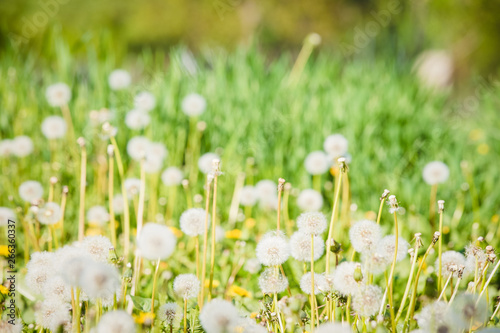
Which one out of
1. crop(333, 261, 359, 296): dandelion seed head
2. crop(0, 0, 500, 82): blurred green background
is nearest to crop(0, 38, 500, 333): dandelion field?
crop(333, 261, 359, 296): dandelion seed head

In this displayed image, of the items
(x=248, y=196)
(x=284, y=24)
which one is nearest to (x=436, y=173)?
(x=248, y=196)

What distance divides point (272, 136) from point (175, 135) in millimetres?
520

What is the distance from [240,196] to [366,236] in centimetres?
95

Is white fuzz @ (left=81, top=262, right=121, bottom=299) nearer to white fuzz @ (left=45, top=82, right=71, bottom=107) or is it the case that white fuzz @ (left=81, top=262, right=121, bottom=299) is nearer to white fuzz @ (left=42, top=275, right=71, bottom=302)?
white fuzz @ (left=42, top=275, right=71, bottom=302)

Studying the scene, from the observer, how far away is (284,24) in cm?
1016

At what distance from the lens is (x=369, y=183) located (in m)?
2.22

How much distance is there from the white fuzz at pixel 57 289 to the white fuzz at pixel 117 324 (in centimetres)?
23

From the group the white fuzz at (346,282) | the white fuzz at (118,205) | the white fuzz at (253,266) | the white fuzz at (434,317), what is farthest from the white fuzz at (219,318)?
the white fuzz at (118,205)

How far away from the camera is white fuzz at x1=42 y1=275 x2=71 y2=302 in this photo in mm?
967

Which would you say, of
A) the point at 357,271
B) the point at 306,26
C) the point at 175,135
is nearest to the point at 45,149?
the point at 175,135

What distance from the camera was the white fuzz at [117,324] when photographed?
0.78 metres

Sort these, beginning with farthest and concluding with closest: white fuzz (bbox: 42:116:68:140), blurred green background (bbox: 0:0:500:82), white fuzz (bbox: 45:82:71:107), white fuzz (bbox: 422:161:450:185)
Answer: blurred green background (bbox: 0:0:500:82) → white fuzz (bbox: 45:82:71:107) → white fuzz (bbox: 42:116:68:140) → white fuzz (bbox: 422:161:450:185)

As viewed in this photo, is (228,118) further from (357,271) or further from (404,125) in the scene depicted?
(357,271)

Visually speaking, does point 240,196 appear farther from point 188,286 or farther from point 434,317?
point 434,317
